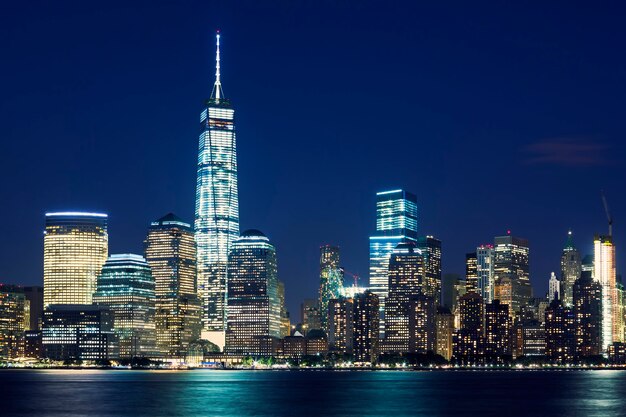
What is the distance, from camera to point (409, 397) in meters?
193

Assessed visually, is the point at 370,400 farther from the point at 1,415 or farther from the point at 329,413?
the point at 1,415

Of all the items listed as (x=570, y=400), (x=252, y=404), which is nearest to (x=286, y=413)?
(x=252, y=404)

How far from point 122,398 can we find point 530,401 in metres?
62.0

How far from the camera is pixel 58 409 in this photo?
15988 cm

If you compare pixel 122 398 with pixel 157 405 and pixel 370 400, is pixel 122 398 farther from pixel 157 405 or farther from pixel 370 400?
pixel 370 400

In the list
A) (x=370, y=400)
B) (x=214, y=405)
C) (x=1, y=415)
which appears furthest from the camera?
(x=370, y=400)

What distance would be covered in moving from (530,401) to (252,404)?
42872mm

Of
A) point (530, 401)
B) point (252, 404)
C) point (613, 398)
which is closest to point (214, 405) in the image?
point (252, 404)

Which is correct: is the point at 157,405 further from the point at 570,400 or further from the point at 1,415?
the point at 570,400

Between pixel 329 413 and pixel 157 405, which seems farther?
pixel 157 405

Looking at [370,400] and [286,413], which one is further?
[370,400]

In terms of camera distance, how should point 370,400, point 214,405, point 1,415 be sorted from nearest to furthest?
1. point 1,415
2. point 214,405
3. point 370,400

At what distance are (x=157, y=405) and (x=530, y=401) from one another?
56489 millimetres

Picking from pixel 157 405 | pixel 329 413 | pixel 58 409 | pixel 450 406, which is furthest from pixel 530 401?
pixel 58 409
